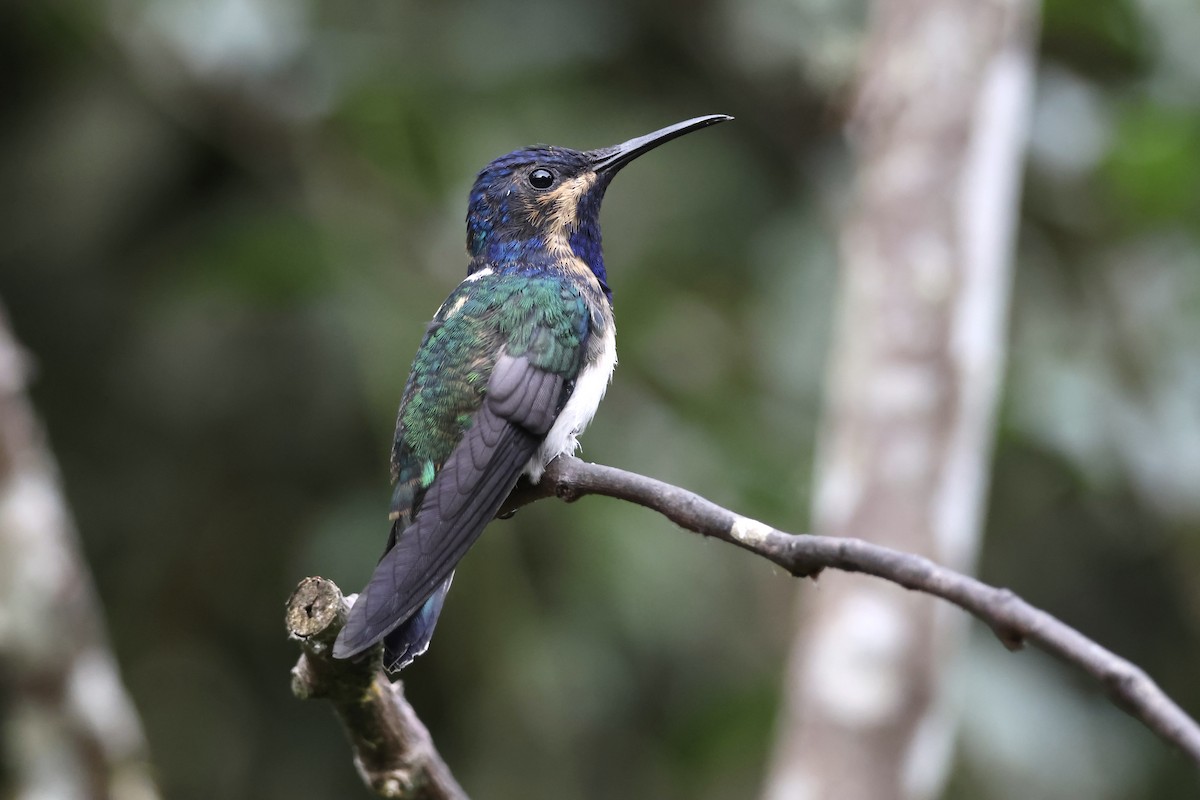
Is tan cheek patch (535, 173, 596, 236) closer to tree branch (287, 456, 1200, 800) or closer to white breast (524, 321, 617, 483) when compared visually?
white breast (524, 321, 617, 483)

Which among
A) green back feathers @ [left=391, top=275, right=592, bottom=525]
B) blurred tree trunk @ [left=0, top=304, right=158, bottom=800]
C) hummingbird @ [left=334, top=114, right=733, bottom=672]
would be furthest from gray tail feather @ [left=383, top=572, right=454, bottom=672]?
blurred tree trunk @ [left=0, top=304, right=158, bottom=800]

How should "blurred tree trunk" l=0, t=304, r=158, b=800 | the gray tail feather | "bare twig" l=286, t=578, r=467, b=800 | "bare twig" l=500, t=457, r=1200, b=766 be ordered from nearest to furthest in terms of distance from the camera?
"bare twig" l=500, t=457, r=1200, b=766
"bare twig" l=286, t=578, r=467, b=800
the gray tail feather
"blurred tree trunk" l=0, t=304, r=158, b=800

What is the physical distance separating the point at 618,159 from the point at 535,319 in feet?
2.23

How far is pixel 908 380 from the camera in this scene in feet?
13.2

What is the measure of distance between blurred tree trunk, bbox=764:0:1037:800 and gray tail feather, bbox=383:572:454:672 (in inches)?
71.4

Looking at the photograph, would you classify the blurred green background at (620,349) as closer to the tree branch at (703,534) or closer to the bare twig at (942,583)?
the tree branch at (703,534)

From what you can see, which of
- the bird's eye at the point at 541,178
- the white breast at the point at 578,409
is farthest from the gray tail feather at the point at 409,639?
the bird's eye at the point at 541,178

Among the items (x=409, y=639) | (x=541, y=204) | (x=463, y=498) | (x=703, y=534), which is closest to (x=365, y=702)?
(x=409, y=639)

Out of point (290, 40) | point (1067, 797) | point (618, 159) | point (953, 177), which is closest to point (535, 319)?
Answer: point (618, 159)

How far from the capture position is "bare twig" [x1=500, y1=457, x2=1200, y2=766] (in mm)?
1330

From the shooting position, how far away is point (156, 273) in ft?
17.9

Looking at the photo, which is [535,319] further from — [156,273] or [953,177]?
[156,273]

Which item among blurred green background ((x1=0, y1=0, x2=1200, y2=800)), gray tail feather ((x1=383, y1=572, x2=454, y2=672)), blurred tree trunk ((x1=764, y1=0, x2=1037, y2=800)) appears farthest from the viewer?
blurred green background ((x1=0, y1=0, x2=1200, y2=800))

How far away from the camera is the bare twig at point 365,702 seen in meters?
1.91
